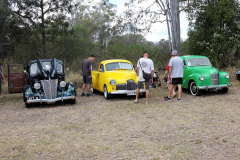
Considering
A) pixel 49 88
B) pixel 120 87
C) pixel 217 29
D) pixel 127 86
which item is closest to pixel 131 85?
pixel 127 86

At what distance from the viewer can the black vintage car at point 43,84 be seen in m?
8.61

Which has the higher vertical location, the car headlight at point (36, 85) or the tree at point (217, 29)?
the tree at point (217, 29)

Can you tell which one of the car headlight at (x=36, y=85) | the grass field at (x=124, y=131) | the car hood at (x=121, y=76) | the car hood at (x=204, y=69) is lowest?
the grass field at (x=124, y=131)

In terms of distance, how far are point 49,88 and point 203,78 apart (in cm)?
617

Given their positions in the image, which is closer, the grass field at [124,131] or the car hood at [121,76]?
the grass field at [124,131]

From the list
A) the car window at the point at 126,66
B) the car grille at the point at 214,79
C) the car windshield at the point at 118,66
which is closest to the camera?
the car grille at the point at 214,79

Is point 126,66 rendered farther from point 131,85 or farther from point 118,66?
point 131,85

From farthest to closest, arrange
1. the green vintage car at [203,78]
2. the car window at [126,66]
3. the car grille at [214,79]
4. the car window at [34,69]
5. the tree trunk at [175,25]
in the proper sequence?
the tree trunk at [175,25] < the car window at [126,66] < the car grille at [214,79] < the green vintage car at [203,78] < the car window at [34,69]

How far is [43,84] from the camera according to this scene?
28.7 feet

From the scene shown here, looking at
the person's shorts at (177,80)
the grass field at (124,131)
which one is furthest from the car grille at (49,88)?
the person's shorts at (177,80)

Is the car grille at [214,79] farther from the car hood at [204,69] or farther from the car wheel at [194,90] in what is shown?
the car wheel at [194,90]

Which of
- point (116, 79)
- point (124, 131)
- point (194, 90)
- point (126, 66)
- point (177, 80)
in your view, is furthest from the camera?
point (126, 66)

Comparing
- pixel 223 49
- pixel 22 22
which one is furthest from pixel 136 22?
pixel 22 22

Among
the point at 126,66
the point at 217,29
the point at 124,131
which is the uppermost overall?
the point at 217,29
